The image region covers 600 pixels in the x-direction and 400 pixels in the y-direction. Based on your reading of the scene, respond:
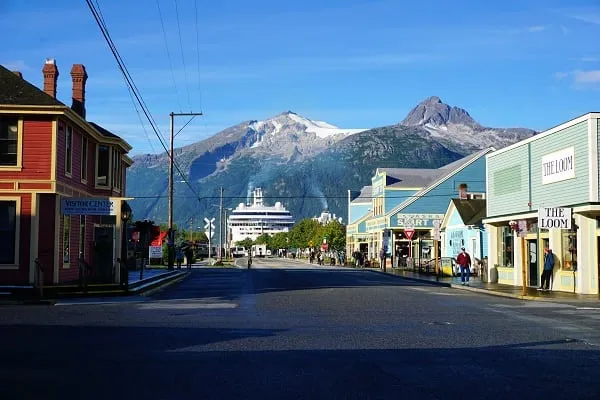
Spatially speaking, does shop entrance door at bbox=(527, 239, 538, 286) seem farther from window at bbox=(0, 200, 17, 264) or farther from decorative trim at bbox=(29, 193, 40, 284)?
window at bbox=(0, 200, 17, 264)

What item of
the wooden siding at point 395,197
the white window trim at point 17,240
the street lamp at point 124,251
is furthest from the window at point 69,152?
the wooden siding at point 395,197

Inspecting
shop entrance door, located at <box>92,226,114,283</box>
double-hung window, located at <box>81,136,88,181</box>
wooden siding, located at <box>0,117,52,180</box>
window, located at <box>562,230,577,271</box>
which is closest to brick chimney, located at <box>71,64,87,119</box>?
double-hung window, located at <box>81,136,88,181</box>

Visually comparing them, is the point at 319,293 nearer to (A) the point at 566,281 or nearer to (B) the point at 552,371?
(A) the point at 566,281

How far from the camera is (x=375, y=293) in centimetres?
2916

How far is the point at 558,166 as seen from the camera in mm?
31125

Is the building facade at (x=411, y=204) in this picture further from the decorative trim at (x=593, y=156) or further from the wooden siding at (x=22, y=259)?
A: the wooden siding at (x=22, y=259)

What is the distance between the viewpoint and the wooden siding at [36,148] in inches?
1093

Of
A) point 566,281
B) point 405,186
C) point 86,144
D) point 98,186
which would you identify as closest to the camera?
point 566,281

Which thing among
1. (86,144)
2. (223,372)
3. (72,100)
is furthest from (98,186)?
(223,372)

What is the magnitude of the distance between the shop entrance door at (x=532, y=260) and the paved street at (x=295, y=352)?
39.2 feet

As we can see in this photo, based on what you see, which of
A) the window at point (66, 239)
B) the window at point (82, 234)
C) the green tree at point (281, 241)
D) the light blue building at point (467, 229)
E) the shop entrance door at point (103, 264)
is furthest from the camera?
the green tree at point (281, 241)

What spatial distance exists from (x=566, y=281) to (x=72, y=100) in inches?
985

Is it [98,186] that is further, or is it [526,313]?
[98,186]

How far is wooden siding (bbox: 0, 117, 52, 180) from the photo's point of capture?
27.8 m
